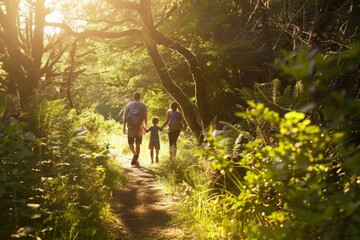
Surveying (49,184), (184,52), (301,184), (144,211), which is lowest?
(144,211)

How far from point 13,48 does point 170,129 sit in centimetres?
522

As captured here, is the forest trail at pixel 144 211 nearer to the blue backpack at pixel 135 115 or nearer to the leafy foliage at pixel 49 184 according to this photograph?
the leafy foliage at pixel 49 184

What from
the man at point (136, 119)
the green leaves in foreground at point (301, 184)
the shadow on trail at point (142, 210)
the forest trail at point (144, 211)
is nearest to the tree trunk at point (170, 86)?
the man at point (136, 119)

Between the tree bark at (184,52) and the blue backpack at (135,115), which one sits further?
the blue backpack at (135,115)

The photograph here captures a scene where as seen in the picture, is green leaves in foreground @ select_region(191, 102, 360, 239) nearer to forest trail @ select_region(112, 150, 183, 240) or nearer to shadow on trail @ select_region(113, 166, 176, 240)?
forest trail @ select_region(112, 150, 183, 240)

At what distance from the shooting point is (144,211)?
20.4 feet

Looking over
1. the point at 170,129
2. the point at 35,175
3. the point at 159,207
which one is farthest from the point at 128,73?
the point at 35,175

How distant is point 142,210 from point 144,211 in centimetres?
7

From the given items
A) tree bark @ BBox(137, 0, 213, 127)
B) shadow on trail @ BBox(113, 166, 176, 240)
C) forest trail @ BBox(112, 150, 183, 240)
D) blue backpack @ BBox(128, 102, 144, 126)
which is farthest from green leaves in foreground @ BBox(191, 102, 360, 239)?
blue backpack @ BBox(128, 102, 144, 126)

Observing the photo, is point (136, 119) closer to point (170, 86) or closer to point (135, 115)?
point (135, 115)

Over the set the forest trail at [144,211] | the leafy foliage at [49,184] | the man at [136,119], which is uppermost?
the man at [136,119]

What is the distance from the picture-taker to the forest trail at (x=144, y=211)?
5.15 m

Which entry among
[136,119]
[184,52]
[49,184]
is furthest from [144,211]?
[136,119]

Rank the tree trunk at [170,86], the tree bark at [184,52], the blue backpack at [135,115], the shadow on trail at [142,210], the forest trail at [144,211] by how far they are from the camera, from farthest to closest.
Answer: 1. the blue backpack at [135,115]
2. the tree trunk at [170,86]
3. the tree bark at [184,52]
4. the shadow on trail at [142,210]
5. the forest trail at [144,211]
